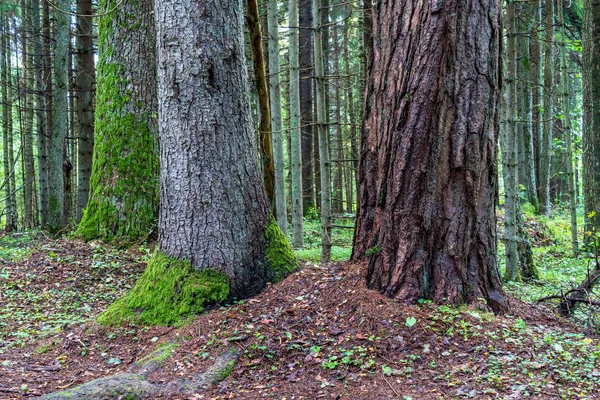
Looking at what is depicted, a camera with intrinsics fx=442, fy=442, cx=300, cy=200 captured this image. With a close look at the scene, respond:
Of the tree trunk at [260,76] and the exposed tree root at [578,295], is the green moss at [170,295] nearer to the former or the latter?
the tree trunk at [260,76]

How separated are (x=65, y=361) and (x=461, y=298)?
→ 11.2 ft

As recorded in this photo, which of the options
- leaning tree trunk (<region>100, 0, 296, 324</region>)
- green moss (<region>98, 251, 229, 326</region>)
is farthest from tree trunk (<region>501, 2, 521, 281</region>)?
green moss (<region>98, 251, 229, 326</region>)

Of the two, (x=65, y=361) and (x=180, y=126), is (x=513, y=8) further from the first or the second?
(x=65, y=361)

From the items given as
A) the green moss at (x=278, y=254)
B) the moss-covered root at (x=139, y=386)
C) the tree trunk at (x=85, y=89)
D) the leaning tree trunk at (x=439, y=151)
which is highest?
the tree trunk at (x=85, y=89)

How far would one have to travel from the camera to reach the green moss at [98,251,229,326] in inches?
165

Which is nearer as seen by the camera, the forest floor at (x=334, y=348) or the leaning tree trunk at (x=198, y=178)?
the forest floor at (x=334, y=348)

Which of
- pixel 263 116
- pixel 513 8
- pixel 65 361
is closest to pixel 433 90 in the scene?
pixel 263 116

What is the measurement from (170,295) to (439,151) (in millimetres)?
2802

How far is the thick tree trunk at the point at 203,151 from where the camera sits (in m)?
4.33

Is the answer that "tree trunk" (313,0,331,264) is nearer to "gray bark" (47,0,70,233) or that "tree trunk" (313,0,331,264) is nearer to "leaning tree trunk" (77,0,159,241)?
"leaning tree trunk" (77,0,159,241)

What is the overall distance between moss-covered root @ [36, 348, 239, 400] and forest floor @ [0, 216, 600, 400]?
8 cm

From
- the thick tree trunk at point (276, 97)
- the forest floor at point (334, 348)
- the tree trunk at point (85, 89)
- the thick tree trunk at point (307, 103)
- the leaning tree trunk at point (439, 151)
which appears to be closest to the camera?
the forest floor at point (334, 348)

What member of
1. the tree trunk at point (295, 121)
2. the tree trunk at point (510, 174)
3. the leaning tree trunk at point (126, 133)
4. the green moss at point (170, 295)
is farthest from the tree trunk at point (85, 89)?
the tree trunk at point (510, 174)

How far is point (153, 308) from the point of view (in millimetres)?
4289
